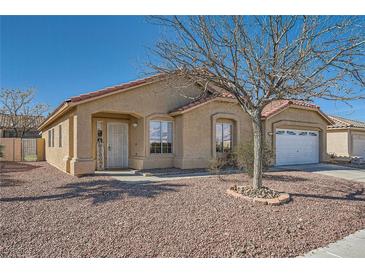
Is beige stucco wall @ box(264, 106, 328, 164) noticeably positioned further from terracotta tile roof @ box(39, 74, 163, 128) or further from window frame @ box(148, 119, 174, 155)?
terracotta tile roof @ box(39, 74, 163, 128)

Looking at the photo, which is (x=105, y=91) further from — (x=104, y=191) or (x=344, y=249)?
(x=344, y=249)

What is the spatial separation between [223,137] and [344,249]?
1121 cm

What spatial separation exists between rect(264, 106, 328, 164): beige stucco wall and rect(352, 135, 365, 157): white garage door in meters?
7.40

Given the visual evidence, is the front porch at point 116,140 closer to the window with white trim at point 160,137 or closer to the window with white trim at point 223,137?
the window with white trim at point 160,137

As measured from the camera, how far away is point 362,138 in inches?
1029

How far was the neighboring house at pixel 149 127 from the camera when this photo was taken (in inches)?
488

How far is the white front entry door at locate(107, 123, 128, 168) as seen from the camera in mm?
15352

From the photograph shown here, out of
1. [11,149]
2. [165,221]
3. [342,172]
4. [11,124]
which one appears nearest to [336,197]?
[165,221]

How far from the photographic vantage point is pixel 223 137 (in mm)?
15773

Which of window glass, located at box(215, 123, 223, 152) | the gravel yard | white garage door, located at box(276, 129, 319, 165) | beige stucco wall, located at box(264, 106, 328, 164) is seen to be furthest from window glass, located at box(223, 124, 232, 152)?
the gravel yard

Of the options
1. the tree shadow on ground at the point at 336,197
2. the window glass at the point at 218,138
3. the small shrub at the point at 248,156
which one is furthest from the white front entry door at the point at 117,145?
the tree shadow on ground at the point at 336,197
